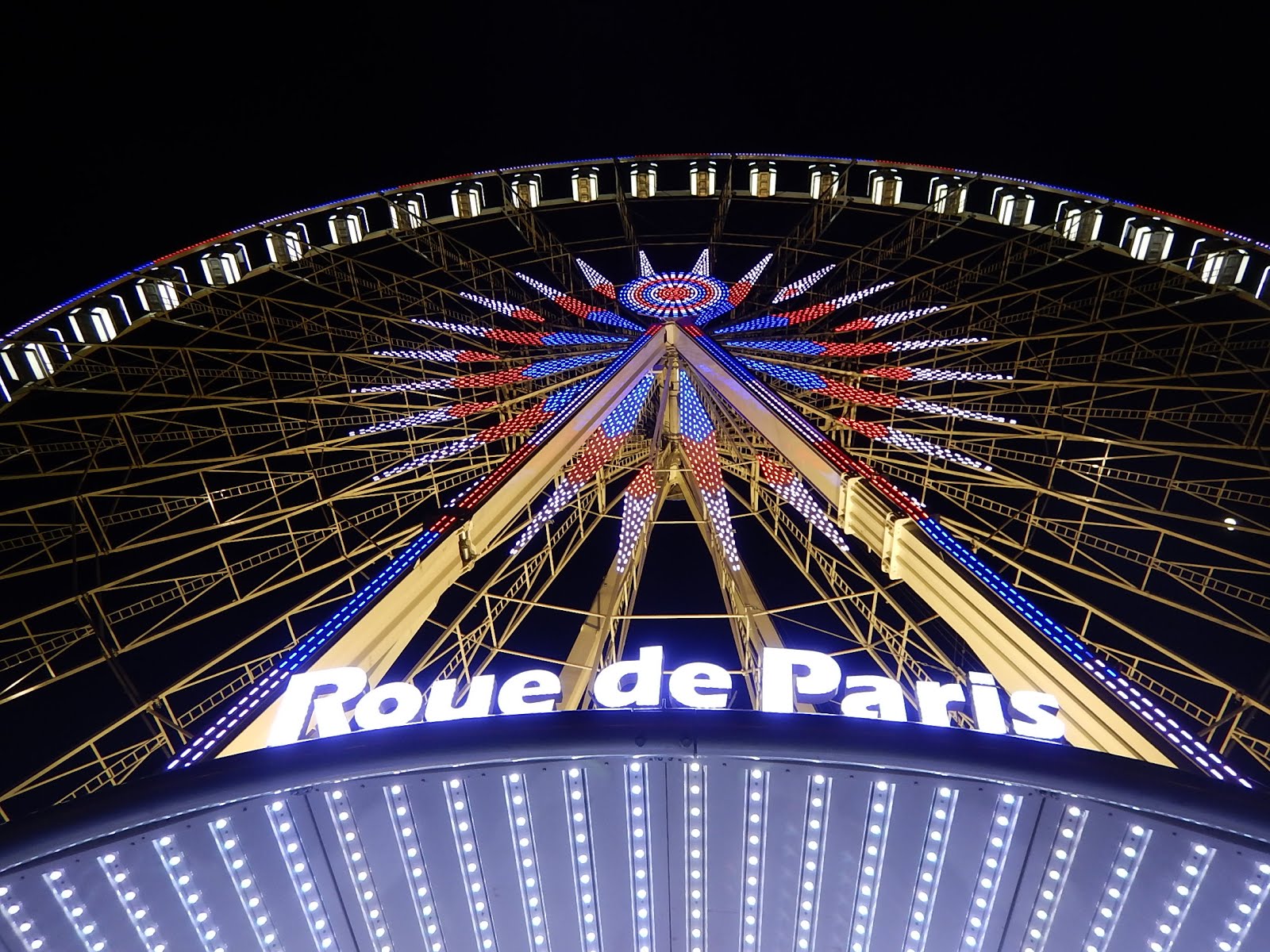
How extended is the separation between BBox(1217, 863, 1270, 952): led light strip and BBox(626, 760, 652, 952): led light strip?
11.0 feet

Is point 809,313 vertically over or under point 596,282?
under

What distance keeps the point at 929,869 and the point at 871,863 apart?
35 cm

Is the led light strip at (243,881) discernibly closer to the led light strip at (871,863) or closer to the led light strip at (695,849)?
the led light strip at (695,849)

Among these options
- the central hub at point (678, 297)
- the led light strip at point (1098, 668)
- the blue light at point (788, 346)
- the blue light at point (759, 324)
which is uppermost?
the central hub at point (678, 297)

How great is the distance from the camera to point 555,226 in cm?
2083

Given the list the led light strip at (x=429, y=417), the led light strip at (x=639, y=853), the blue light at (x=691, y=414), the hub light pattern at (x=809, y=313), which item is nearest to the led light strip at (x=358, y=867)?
the led light strip at (x=639, y=853)

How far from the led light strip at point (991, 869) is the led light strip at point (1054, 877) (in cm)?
24

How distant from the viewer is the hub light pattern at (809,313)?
48.5ft

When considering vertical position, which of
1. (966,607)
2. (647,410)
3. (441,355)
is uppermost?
(441,355)

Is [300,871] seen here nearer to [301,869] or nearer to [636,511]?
[301,869]

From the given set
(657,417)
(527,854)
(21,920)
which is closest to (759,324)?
(657,417)

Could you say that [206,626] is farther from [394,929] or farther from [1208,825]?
[1208,825]

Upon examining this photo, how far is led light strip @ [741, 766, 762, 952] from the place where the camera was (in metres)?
5.32

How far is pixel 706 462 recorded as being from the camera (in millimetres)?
12930
